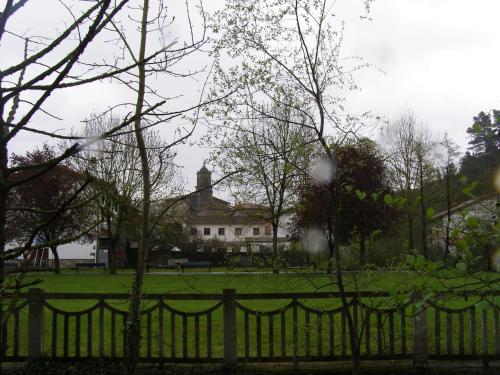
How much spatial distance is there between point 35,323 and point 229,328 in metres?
2.52

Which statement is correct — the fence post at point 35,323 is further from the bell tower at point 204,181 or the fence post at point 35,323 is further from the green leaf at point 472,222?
the green leaf at point 472,222

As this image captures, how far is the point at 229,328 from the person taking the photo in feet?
23.5

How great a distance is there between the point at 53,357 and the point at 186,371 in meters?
1.76

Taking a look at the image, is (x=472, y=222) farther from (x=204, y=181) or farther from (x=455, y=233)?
(x=204, y=181)

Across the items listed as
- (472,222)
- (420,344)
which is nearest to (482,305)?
(472,222)

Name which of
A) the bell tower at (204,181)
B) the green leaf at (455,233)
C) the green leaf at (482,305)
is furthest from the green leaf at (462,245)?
the bell tower at (204,181)

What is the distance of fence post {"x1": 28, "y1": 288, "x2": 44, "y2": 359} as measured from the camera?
7.33m

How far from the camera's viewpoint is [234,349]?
719 centimetres

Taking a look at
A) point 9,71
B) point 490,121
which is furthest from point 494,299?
point 9,71

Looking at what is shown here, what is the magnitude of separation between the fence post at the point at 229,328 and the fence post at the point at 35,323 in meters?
2.40

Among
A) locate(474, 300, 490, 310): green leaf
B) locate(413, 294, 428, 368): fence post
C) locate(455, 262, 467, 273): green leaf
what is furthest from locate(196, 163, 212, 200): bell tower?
locate(413, 294, 428, 368): fence post

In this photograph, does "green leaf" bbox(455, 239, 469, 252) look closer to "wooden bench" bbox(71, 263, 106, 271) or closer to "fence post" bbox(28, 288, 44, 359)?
"fence post" bbox(28, 288, 44, 359)

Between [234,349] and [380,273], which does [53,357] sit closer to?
[234,349]

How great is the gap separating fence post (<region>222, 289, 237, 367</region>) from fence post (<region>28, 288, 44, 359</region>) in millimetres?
2402
